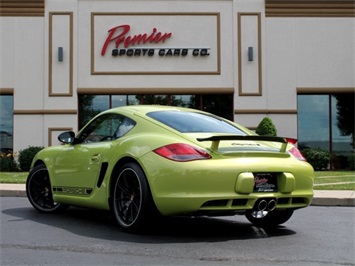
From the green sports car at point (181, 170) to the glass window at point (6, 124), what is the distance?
15.4 m

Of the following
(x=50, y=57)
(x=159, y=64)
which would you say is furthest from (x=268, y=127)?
(x=50, y=57)

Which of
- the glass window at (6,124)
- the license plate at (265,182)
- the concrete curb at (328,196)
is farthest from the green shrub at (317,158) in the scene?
the license plate at (265,182)

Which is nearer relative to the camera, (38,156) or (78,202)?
(78,202)

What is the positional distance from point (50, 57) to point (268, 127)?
8.67m

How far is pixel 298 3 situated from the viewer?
846 inches

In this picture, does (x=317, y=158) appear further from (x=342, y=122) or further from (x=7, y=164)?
(x=7, y=164)

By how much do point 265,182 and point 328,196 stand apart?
4.76 meters

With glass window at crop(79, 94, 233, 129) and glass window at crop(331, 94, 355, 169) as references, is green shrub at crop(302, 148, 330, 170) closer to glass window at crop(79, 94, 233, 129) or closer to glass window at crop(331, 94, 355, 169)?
glass window at crop(331, 94, 355, 169)

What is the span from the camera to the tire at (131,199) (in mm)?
5465

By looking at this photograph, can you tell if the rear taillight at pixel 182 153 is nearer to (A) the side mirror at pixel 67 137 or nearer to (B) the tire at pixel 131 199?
(B) the tire at pixel 131 199

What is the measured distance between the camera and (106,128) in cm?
688

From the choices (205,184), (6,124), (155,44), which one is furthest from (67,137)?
(6,124)

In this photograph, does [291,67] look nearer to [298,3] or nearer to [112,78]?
[298,3]

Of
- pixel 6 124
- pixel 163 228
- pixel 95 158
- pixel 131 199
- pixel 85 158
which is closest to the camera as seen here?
pixel 131 199
